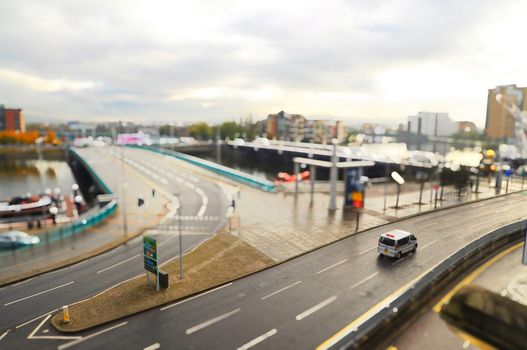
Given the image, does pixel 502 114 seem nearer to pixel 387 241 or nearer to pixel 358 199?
pixel 387 241

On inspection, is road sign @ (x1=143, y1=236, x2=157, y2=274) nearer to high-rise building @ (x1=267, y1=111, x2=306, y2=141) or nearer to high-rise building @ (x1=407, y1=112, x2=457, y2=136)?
high-rise building @ (x1=407, y1=112, x2=457, y2=136)

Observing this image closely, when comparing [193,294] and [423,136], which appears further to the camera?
[423,136]

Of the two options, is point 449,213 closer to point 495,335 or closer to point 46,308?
point 495,335

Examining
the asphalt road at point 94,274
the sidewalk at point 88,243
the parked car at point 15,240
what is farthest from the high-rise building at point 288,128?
the parked car at point 15,240

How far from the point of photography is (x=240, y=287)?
19172mm

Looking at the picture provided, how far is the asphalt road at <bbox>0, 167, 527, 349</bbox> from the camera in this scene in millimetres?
14469

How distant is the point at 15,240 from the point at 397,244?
3456cm

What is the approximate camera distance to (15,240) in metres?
32.9

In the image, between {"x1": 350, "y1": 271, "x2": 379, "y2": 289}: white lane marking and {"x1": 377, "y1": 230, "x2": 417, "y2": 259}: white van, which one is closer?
{"x1": 350, "y1": 271, "x2": 379, "y2": 289}: white lane marking

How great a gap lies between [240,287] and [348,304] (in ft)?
19.8

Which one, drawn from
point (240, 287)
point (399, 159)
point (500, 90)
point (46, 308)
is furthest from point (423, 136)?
point (399, 159)

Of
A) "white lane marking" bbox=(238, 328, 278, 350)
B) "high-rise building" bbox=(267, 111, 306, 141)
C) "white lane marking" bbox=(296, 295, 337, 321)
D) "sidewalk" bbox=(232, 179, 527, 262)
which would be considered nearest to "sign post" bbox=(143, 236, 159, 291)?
"white lane marking" bbox=(238, 328, 278, 350)

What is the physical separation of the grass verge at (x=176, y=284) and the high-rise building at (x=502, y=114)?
14.9m

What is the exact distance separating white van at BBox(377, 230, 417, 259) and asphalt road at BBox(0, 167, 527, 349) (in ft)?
1.71
